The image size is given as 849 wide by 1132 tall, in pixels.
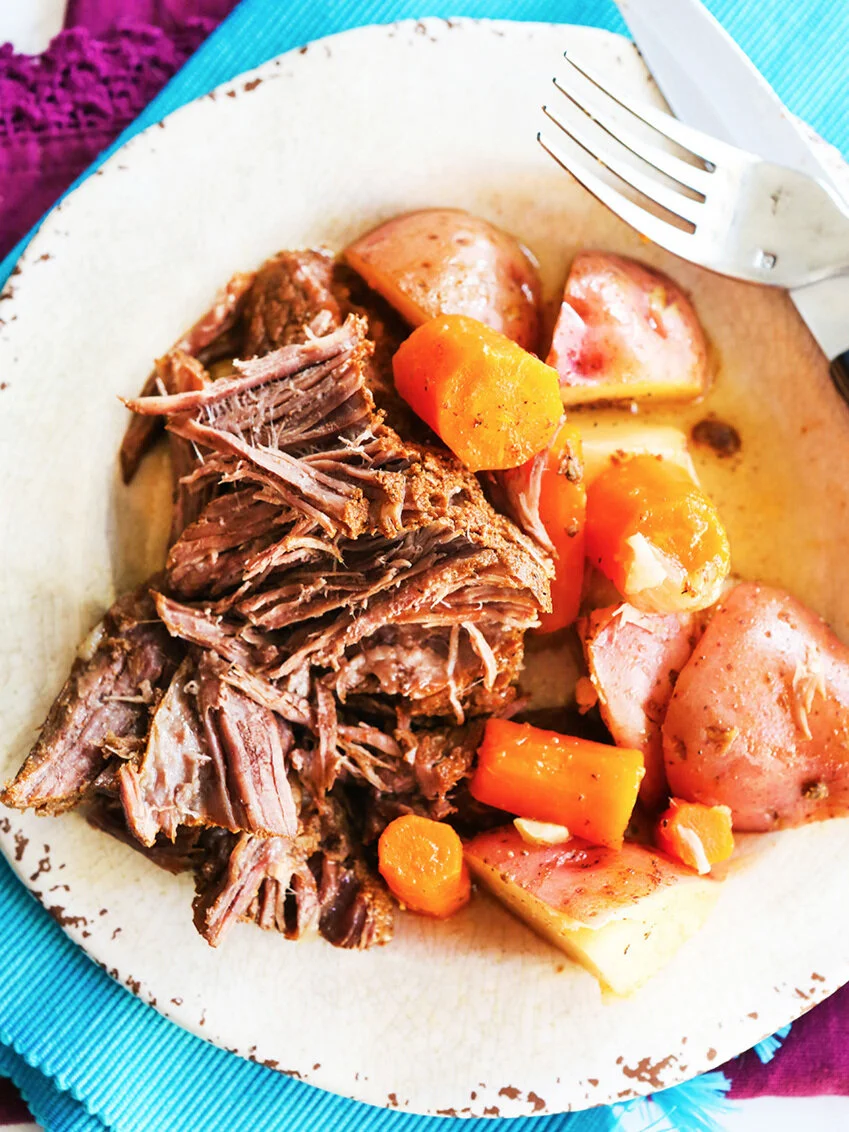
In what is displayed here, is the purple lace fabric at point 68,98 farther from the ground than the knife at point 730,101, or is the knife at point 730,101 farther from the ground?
the knife at point 730,101

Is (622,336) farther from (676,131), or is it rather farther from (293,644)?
(293,644)

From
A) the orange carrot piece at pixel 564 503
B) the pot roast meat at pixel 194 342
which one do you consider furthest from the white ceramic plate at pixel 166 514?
the orange carrot piece at pixel 564 503

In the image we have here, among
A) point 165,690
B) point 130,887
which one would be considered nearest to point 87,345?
point 165,690

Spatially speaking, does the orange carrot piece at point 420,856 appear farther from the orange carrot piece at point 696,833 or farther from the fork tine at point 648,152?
the fork tine at point 648,152

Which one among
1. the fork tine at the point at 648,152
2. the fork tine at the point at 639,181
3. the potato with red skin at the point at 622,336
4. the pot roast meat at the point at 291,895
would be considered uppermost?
the fork tine at the point at 648,152

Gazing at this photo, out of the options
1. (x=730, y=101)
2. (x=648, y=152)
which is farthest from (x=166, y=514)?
(x=730, y=101)

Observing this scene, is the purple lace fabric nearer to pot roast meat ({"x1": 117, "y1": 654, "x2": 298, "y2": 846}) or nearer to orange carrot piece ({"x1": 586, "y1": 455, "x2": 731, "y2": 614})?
pot roast meat ({"x1": 117, "y1": 654, "x2": 298, "y2": 846})

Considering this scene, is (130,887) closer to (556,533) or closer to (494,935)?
(494,935)
